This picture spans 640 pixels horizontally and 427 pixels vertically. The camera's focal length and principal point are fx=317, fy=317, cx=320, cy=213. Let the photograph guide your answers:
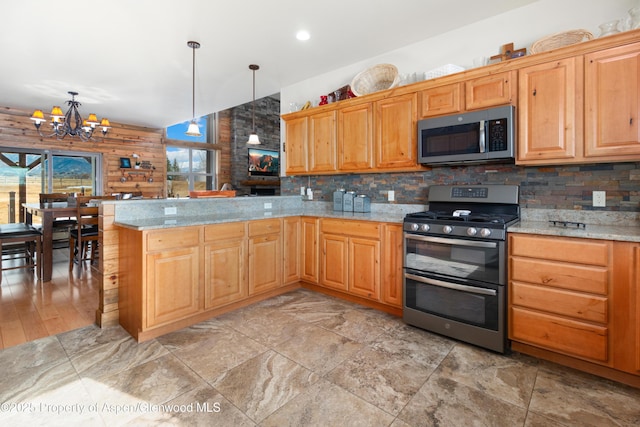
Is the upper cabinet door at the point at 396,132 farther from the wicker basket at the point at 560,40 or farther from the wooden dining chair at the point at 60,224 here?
the wooden dining chair at the point at 60,224

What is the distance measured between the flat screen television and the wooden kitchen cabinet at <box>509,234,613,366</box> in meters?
7.39

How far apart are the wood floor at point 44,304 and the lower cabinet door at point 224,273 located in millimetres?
1063

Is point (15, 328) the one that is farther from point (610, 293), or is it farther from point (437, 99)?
point (610, 293)

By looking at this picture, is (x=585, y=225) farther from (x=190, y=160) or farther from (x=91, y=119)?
(x=190, y=160)

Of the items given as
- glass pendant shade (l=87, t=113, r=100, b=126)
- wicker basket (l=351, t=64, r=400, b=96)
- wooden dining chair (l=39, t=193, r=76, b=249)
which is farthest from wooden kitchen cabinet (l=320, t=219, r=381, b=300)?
glass pendant shade (l=87, t=113, r=100, b=126)

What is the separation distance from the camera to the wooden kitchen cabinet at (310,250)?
346 cm

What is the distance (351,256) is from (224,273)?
3.97 ft

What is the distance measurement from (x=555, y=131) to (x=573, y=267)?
37.6 inches

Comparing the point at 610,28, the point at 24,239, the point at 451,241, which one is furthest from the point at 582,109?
the point at 24,239

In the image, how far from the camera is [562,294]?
1.99m

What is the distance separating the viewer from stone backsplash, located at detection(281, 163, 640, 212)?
7.27ft

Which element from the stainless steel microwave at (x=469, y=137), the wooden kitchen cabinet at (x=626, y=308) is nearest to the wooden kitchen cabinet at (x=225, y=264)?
the stainless steel microwave at (x=469, y=137)

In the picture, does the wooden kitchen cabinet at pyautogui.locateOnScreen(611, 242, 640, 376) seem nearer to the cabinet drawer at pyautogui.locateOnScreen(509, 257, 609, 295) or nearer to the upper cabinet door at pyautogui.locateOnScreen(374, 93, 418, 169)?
the cabinet drawer at pyautogui.locateOnScreen(509, 257, 609, 295)

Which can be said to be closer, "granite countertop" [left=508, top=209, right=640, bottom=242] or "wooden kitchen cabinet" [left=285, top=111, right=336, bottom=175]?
"granite countertop" [left=508, top=209, right=640, bottom=242]
